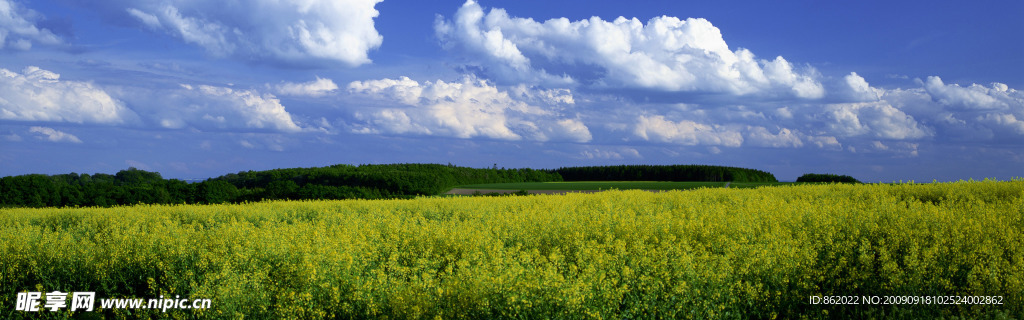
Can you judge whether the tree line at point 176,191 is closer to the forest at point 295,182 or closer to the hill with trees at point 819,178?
the forest at point 295,182

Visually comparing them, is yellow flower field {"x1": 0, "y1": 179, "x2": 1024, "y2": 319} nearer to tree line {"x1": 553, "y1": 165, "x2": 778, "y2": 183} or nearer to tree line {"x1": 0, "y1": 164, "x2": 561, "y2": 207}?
tree line {"x1": 0, "y1": 164, "x2": 561, "y2": 207}

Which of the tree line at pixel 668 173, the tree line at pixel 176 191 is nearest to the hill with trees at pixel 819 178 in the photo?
the tree line at pixel 668 173

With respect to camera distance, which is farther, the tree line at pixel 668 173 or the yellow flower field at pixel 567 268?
the tree line at pixel 668 173

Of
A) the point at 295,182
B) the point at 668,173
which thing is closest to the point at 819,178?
the point at 668,173

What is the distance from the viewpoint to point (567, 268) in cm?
626

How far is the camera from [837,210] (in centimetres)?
912

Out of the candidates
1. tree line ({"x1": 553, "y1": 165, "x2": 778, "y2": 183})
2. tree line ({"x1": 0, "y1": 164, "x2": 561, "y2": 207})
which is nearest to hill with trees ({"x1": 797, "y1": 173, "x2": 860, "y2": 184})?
tree line ({"x1": 553, "y1": 165, "x2": 778, "y2": 183})

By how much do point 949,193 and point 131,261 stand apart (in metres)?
15.8

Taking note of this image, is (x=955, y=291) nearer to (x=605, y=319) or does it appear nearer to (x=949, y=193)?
(x=605, y=319)

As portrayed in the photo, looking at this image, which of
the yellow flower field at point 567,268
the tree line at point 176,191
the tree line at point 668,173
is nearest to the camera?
the yellow flower field at point 567,268

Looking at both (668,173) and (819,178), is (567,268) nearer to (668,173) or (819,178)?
(819,178)

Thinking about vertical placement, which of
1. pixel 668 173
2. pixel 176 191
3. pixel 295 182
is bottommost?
pixel 176 191

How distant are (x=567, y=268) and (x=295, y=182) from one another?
35.7 m

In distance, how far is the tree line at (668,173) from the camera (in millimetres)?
53625
